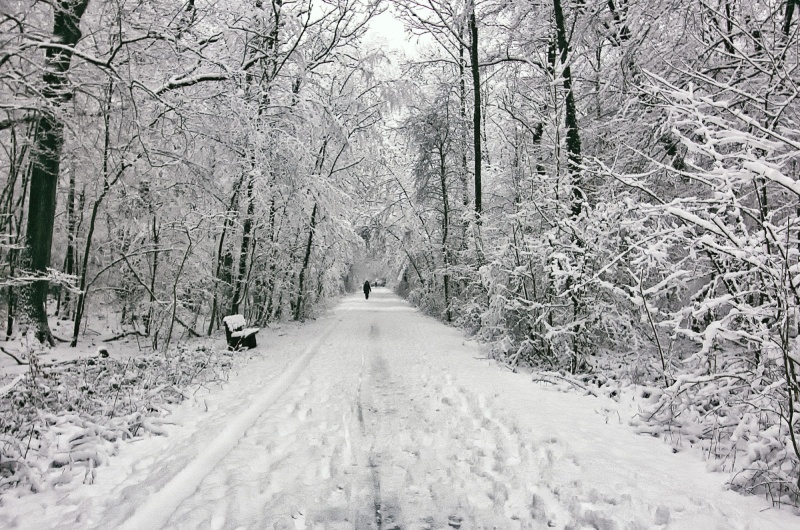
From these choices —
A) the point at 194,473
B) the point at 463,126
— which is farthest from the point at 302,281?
the point at 194,473

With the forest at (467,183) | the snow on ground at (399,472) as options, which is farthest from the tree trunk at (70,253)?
the snow on ground at (399,472)

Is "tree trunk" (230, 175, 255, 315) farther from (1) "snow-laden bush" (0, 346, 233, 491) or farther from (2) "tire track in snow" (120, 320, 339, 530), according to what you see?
(2) "tire track in snow" (120, 320, 339, 530)

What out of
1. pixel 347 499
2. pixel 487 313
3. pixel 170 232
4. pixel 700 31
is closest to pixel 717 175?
pixel 347 499

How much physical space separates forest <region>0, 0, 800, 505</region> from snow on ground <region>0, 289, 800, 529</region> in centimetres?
54

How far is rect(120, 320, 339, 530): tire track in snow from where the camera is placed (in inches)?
118

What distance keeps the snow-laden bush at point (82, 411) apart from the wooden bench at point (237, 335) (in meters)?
2.05

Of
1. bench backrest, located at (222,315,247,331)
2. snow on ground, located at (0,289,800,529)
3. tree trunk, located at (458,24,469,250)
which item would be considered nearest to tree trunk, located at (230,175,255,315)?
bench backrest, located at (222,315,247,331)

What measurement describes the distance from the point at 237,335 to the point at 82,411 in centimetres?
565

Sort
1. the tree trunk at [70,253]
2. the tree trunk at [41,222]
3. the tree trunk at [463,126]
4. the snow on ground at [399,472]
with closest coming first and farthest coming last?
the snow on ground at [399,472], the tree trunk at [41,222], the tree trunk at [70,253], the tree trunk at [463,126]

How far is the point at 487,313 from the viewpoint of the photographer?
32.9 feet

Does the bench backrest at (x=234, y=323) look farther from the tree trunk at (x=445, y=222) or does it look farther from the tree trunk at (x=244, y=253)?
the tree trunk at (x=445, y=222)

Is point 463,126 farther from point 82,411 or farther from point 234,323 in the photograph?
point 82,411

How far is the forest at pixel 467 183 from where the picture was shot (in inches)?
150

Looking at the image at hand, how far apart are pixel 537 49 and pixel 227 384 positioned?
11.2 metres
